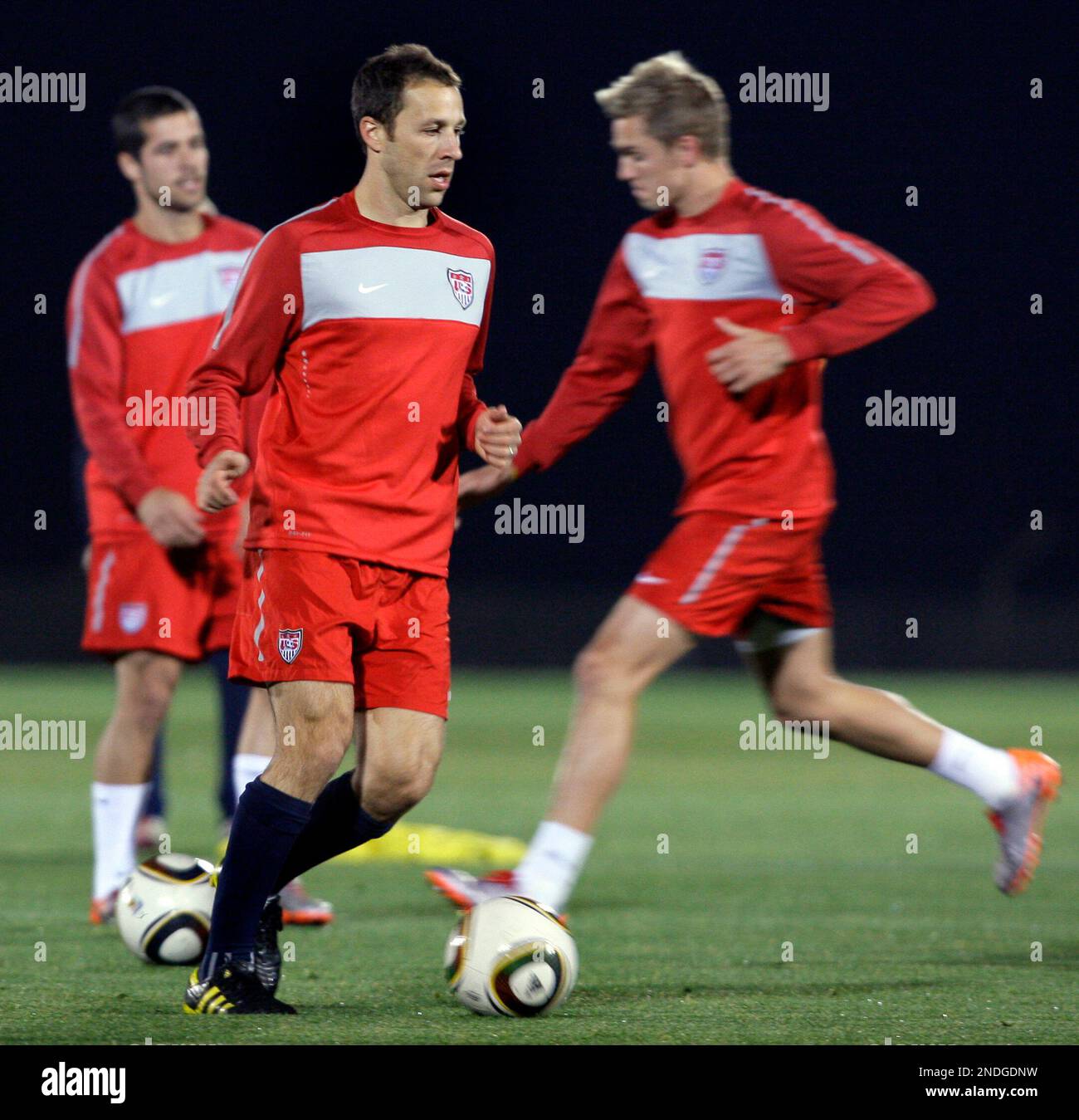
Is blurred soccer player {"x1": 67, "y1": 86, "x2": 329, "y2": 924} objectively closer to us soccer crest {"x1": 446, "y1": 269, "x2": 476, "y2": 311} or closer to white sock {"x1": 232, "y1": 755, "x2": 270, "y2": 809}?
white sock {"x1": 232, "y1": 755, "x2": 270, "y2": 809}

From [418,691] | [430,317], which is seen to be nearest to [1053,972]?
[418,691]

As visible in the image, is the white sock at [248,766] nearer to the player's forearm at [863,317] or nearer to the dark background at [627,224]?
the player's forearm at [863,317]

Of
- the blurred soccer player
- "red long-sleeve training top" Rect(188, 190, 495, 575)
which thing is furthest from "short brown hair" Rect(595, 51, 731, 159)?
the blurred soccer player

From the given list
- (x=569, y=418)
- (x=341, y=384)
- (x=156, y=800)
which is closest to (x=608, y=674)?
(x=569, y=418)

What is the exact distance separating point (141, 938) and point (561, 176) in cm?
1852

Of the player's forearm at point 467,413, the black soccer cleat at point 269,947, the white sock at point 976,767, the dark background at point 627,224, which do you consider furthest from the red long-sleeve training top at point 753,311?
the dark background at point 627,224

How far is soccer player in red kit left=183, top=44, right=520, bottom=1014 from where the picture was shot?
4.18 meters

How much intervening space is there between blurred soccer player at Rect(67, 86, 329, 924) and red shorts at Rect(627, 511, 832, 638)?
1.52 m

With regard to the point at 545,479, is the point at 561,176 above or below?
above

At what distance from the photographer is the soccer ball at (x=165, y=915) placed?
5.05 m

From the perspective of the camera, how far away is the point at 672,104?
5469 mm

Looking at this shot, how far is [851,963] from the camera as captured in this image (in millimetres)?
5180
